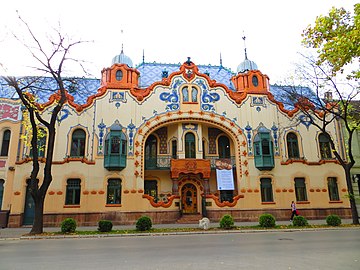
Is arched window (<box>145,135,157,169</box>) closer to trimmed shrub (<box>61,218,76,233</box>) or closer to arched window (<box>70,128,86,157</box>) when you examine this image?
arched window (<box>70,128,86,157</box>)

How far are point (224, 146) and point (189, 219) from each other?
7845mm

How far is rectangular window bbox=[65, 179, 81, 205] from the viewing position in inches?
847

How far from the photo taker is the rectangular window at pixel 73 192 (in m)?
21.5

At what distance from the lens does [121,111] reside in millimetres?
23766

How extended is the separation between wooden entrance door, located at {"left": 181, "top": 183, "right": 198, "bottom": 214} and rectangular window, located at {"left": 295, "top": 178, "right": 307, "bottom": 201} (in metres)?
8.80

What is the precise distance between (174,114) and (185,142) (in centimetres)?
265

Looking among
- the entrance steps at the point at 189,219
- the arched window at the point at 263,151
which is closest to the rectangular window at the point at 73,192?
the entrance steps at the point at 189,219

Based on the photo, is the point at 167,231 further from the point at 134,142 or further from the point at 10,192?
the point at 10,192

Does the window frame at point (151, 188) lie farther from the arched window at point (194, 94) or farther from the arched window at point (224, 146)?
the arched window at point (194, 94)

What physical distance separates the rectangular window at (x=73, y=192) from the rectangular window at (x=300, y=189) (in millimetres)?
18228

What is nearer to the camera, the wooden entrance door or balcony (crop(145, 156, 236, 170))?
balcony (crop(145, 156, 236, 170))

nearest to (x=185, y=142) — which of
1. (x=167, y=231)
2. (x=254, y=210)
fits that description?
(x=254, y=210)

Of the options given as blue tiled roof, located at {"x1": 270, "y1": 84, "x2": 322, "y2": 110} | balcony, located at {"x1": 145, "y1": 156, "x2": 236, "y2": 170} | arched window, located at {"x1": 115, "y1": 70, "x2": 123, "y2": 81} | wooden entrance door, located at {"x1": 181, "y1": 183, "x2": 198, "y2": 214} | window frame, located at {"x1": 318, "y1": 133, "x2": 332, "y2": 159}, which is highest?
arched window, located at {"x1": 115, "y1": 70, "x2": 123, "y2": 81}

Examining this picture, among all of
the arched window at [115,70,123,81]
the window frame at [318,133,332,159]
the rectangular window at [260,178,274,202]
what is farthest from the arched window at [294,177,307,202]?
the arched window at [115,70,123,81]
